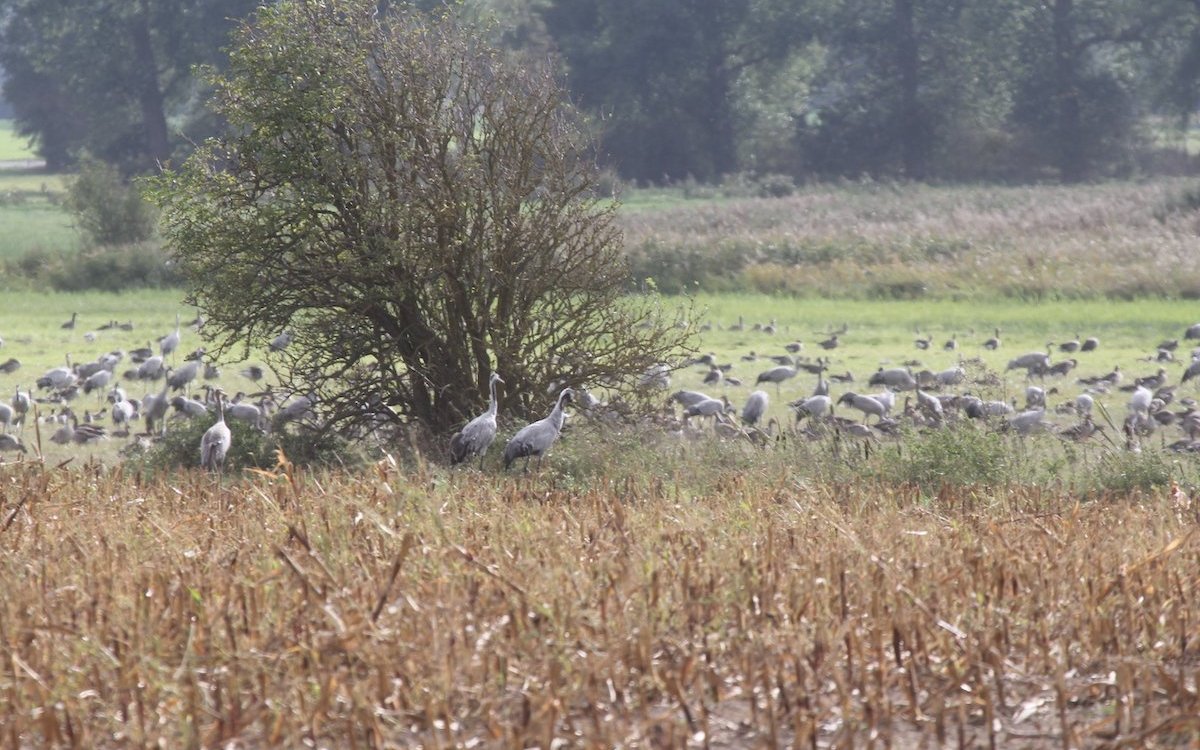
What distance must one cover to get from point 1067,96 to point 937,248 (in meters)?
34.7

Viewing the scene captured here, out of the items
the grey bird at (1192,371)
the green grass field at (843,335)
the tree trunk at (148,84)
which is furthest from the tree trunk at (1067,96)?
the grey bird at (1192,371)

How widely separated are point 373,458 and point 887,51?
62.4 meters

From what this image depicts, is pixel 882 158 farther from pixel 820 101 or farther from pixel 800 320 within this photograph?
pixel 800 320

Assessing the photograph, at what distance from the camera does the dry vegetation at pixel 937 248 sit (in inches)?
1446

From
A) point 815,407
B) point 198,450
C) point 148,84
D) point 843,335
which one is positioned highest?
point 148,84

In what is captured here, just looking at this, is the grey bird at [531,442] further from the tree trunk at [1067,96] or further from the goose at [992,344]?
the tree trunk at [1067,96]

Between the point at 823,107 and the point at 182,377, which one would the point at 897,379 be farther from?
the point at 823,107

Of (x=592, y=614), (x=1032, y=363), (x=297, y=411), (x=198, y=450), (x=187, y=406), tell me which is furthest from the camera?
(x=1032, y=363)

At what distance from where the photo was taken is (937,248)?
4106 cm

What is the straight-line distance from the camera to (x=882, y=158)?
72.2 meters

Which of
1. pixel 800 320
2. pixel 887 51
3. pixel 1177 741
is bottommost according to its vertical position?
pixel 800 320

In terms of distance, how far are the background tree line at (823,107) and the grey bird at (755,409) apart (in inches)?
1937

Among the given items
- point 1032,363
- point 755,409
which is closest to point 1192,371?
point 1032,363

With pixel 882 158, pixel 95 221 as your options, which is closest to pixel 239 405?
pixel 95 221
